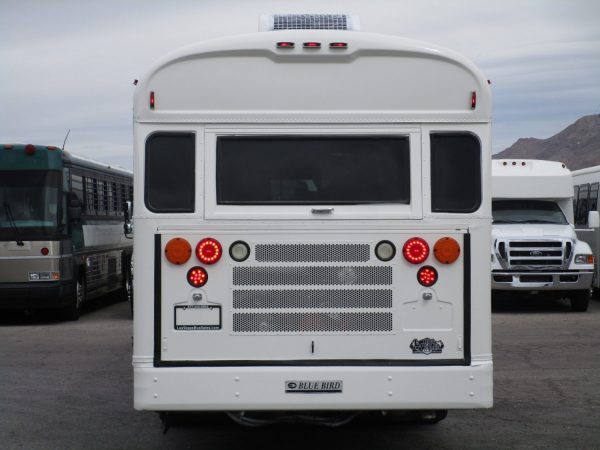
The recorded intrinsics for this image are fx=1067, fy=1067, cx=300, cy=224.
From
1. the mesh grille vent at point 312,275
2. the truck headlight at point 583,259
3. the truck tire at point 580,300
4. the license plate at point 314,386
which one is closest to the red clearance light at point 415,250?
the mesh grille vent at point 312,275

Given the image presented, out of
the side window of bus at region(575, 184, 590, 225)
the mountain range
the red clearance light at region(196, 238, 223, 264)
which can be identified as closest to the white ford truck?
the side window of bus at region(575, 184, 590, 225)

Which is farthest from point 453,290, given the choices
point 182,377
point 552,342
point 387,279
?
point 552,342

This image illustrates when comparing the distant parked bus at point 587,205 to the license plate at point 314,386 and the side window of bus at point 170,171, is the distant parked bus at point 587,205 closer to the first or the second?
the license plate at point 314,386

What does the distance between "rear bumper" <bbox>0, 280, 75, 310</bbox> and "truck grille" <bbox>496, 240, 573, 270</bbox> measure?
310 inches

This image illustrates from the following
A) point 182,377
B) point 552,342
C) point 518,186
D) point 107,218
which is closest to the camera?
point 182,377

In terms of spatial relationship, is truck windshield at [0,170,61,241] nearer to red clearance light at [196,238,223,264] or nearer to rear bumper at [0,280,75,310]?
rear bumper at [0,280,75,310]

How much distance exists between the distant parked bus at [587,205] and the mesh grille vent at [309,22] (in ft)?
48.0

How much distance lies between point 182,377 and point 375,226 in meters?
1.64

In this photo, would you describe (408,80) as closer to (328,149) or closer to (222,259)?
(328,149)

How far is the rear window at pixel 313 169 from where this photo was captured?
7301 millimetres

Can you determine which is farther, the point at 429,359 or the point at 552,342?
the point at 552,342

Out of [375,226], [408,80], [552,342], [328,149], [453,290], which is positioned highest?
[408,80]

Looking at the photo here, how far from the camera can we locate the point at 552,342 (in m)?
14.9

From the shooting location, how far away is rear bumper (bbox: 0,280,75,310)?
687 inches
